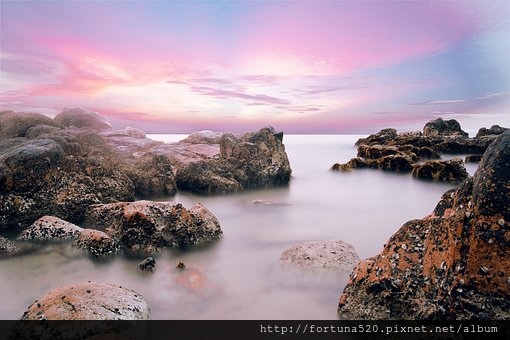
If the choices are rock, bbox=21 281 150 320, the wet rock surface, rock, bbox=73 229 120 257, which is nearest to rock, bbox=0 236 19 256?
the wet rock surface

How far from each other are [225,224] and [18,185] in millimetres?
6682

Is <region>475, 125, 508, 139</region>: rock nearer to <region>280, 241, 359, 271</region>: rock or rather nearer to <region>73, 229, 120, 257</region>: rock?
<region>280, 241, 359, 271</region>: rock

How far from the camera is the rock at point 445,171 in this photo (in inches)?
857

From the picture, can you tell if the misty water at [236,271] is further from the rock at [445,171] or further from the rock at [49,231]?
the rock at [445,171]

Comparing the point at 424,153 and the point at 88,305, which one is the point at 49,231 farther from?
the point at 424,153

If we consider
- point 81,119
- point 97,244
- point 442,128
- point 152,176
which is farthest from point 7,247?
point 442,128

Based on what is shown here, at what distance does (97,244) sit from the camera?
29.7 feet

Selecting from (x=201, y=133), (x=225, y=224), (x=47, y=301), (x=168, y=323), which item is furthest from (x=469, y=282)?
(x=201, y=133)

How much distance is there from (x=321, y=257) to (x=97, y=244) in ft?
18.2

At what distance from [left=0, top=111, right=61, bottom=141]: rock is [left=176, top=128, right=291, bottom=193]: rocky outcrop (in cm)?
1178

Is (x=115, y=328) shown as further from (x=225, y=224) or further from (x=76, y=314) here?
(x=225, y=224)

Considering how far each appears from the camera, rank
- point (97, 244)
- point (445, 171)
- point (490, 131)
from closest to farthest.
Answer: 1. point (97, 244)
2. point (445, 171)
3. point (490, 131)

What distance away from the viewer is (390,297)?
5.49 m

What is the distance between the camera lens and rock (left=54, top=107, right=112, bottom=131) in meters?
31.7
